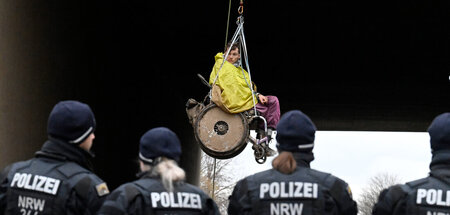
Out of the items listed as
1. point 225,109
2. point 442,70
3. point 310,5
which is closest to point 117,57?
point 310,5

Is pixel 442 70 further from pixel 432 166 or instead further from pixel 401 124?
pixel 432 166

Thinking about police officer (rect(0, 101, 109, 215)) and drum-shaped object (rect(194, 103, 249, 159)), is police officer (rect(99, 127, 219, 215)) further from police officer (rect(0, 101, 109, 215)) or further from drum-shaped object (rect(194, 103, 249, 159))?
drum-shaped object (rect(194, 103, 249, 159))

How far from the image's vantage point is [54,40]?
43.0 ft

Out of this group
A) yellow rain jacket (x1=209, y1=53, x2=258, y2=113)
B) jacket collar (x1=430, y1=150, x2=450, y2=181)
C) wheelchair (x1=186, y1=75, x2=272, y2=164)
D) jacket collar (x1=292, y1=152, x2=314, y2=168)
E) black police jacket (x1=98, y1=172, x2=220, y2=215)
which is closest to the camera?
black police jacket (x1=98, y1=172, x2=220, y2=215)

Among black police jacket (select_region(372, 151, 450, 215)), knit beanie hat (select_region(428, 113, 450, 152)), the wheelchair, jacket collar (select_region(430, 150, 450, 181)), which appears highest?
knit beanie hat (select_region(428, 113, 450, 152))

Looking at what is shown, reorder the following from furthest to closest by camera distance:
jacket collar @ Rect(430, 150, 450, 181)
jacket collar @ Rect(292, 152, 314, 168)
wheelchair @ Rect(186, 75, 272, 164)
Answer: wheelchair @ Rect(186, 75, 272, 164) < jacket collar @ Rect(292, 152, 314, 168) < jacket collar @ Rect(430, 150, 450, 181)

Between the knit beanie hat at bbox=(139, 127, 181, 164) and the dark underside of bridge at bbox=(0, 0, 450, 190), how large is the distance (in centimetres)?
802

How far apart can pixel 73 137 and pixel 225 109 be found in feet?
21.5

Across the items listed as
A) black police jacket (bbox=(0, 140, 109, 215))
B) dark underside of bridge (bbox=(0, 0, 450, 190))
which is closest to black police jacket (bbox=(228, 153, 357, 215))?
black police jacket (bbox=(0, 140, 109, 215))

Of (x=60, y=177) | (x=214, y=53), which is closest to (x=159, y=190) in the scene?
(x=60, y=177)

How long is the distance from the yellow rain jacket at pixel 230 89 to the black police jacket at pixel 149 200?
6409 millimetres

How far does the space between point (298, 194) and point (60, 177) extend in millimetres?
1568

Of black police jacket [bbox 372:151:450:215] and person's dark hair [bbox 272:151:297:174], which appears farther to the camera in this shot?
person's dark hair [bbox 272:151:297:174]

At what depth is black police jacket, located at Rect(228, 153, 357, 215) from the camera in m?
5.04
